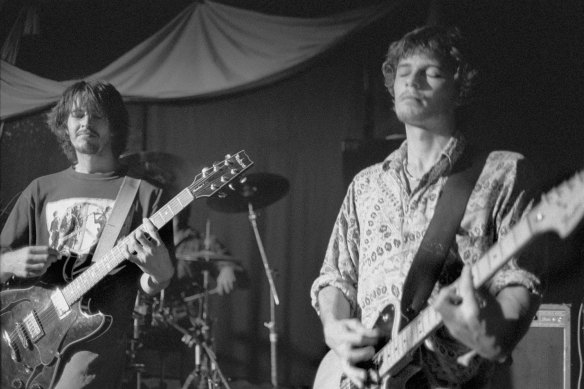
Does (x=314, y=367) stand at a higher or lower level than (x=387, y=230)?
lower

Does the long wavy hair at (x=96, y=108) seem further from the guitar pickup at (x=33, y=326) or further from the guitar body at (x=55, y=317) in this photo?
the guitar pickup at (x=33, y=326)

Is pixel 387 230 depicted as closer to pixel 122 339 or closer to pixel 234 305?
pixel 122 339

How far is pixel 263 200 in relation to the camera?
Result: 9.14ft

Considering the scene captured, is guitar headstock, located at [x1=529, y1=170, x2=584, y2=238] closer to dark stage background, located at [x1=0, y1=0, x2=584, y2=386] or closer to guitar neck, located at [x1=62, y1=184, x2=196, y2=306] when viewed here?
dark stage background, located at [x1=0, y1=0, x2=584, y2=386]

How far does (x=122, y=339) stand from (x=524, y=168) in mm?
1359

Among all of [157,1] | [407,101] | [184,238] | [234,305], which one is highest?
[157,1]

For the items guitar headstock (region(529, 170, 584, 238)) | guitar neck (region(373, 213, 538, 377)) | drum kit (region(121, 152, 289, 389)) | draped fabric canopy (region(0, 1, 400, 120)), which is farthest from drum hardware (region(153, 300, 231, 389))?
guitar headstock (region(529, 170, 584, 238))

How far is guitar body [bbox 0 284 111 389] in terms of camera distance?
7.27 feet

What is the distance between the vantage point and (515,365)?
2.13 meters

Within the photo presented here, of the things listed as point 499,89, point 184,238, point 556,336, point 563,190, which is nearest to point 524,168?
point 563,190

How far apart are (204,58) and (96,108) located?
21.1 inches

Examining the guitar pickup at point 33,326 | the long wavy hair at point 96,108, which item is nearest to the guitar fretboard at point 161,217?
the guitar pickup at point 33,326

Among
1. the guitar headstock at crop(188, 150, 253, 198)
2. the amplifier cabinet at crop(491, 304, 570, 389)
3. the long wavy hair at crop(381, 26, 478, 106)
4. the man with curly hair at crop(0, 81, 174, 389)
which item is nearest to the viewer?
the long wavy hair at crop(381, 26, 478, 106)

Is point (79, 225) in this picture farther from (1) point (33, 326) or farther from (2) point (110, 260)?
(1) point (33, 326)
